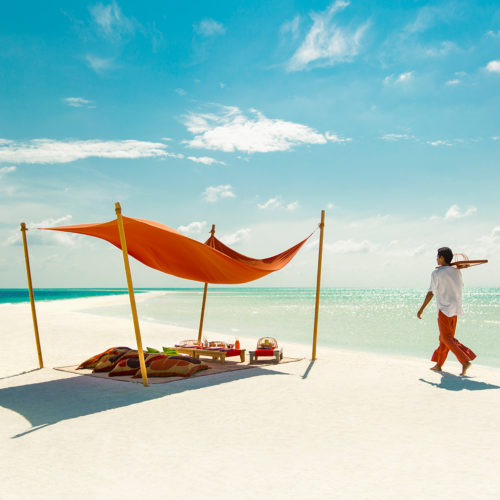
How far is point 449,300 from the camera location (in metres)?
5.21

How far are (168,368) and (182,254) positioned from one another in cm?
146

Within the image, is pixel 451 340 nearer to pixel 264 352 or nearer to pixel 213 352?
pixel 264 352

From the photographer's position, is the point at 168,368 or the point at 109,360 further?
the point at 109,360

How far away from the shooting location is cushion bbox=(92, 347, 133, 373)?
17.6 ft

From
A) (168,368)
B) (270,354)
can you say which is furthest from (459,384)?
(168,368)

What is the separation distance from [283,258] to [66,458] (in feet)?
12.5

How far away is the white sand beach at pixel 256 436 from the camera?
237 cm

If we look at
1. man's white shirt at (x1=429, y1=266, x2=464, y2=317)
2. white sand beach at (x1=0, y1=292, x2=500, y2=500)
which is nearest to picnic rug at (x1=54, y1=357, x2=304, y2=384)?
white sand beach at (x1=0, y1=292, x2=500, y2=500)

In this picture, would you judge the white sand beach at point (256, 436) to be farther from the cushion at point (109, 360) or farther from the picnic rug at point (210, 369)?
the cushion at point (109, 360)

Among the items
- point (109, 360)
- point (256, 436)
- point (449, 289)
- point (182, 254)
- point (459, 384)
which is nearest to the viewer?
point (256, 436)

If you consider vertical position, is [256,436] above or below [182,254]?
below

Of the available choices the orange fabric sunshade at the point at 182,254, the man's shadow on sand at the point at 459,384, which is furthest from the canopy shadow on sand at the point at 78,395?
the man's shadow on sand at the point at 459,384

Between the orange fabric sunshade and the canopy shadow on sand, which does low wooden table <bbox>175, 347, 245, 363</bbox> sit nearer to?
the canopy shadow on sand

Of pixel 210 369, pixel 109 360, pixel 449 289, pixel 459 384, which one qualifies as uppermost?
pixel 449 289
